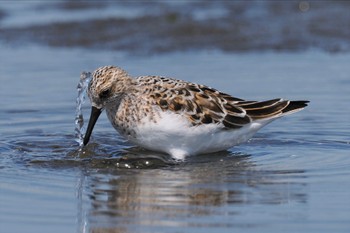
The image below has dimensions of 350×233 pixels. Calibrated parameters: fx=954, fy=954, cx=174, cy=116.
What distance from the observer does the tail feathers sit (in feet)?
32.2

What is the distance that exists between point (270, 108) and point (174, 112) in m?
1.14

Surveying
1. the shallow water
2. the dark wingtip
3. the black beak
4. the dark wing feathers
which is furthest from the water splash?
the dark wingtip

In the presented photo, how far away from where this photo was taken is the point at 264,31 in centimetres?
1620

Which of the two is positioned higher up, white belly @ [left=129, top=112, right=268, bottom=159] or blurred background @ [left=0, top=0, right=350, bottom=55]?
blurred background @ [left=0, top=0, right=350, bottom=55]

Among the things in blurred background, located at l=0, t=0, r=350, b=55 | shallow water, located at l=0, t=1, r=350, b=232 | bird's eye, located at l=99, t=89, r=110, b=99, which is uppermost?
blurred background, located at l=0, t=0, r=350, b=55

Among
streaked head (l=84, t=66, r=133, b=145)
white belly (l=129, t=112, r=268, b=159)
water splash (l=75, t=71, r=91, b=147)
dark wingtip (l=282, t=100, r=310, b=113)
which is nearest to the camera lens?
white belly (l=129, t=112, r=268, b=159)

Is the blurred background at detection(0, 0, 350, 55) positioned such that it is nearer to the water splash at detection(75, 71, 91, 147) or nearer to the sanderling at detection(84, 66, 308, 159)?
the water splash at detection(75, 71, 91, 147)

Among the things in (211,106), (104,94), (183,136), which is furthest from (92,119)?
(211,106)

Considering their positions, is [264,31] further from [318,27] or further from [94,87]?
[94,87]

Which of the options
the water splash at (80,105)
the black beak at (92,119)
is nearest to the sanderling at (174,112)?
the black beak at (92,119)

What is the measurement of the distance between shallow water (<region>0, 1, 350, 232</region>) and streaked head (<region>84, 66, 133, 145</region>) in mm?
561

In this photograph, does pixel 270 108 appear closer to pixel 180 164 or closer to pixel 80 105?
pixel 180 164

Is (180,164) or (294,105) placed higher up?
(294,105)

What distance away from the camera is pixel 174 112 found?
935 cm
